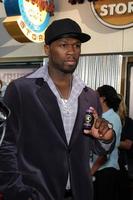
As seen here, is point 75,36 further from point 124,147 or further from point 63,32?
point 124,147

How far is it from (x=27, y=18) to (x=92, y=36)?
0.93 meters

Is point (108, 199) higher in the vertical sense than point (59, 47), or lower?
lower

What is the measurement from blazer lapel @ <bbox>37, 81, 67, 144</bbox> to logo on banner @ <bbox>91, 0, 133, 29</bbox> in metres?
3.97

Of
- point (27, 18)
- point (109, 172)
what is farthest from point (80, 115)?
point (27, 18)

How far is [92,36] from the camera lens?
20.9 ft

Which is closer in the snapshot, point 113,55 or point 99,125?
point 99,125

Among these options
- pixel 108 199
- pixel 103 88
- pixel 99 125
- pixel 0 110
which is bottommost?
pixel 108 199

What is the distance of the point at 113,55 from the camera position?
6.11 metres

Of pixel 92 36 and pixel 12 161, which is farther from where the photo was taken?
pixel 92 36

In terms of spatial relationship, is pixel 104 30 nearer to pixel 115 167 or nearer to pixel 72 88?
pixel 115 167

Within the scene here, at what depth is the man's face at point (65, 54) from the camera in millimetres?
2342

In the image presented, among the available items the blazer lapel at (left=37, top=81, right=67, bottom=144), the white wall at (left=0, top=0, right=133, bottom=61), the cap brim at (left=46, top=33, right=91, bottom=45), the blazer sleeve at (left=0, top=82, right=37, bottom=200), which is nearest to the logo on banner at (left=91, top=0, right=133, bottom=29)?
the white wall at (left=0, top=0, right=133, bottom=61)

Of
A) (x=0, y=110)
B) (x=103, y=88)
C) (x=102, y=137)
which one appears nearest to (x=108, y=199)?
(x=103, y=88)

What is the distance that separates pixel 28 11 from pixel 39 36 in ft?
1.24
